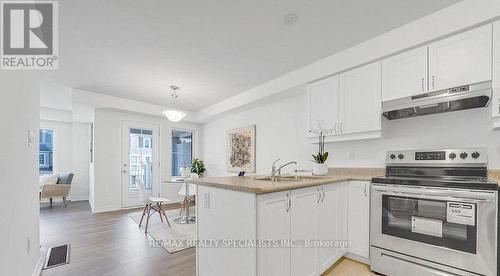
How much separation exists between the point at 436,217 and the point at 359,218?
0.71m

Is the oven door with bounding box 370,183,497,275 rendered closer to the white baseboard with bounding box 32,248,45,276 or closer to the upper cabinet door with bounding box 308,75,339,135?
the upper cabinet door with bounding box 308,75,339,135

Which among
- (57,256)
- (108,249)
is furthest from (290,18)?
A: (57,256)

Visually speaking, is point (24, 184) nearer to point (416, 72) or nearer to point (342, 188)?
point (342, 188)

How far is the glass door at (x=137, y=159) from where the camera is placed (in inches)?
211

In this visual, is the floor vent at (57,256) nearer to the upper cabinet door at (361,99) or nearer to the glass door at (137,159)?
the glass door at (137,159)

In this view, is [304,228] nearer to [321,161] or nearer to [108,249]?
[321,161]

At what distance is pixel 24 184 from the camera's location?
1.78m

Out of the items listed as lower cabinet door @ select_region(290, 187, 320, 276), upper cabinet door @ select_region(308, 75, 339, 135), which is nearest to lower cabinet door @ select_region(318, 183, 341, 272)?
lower cabinet door @ select_region(290, 187, 320, 276)

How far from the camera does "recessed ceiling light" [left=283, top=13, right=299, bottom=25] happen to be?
217 centimetres

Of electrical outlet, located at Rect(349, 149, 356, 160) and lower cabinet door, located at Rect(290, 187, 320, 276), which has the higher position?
electrical outlet, located at Rect(349, 149, 356, 160)

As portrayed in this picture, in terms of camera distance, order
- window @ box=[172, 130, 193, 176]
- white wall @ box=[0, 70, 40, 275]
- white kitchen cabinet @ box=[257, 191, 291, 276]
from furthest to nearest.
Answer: window @ box=[172, 130, 193, 176]
white kitchen cabinet @ box=[257, 191, 291, 276]
white wall @ box=[0, 70, 40, 275]

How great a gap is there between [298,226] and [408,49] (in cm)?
215

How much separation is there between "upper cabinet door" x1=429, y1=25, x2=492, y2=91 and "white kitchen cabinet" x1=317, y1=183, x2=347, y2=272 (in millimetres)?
1398

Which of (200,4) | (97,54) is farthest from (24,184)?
(200,4)
